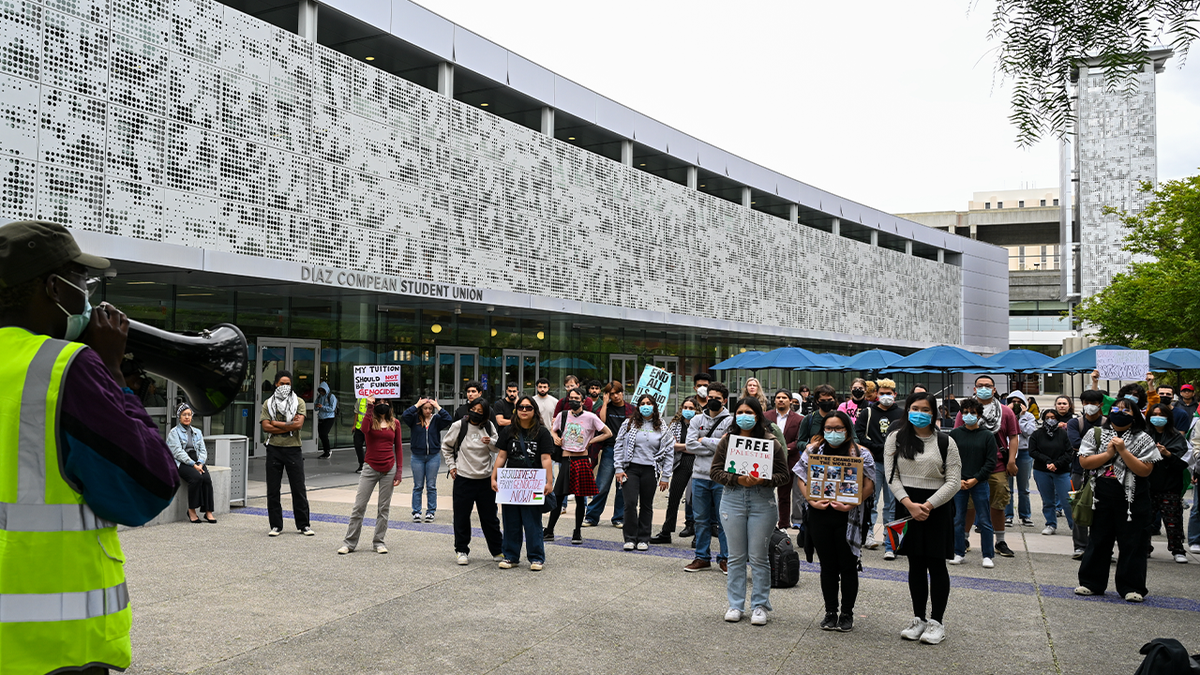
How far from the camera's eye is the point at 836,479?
24.0 feet

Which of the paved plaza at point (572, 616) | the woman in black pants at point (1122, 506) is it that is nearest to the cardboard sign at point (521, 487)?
the paved plaza at point (572, 616)

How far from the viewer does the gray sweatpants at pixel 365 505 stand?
10.1 m

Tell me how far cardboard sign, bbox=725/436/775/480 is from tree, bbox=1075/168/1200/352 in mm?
26258

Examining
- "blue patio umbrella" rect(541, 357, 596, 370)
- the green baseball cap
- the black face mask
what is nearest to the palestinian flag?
the black face mask

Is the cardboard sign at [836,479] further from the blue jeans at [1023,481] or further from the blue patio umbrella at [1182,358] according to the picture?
the blue patio umbrella at [1182,358]

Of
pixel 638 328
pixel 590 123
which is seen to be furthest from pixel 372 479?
pixel 638 328

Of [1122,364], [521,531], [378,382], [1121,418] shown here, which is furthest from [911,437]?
[1122,364]

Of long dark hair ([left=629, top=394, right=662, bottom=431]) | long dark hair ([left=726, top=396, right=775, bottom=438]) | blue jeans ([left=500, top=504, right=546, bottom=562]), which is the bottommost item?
blue jeans ([left=500, top=504, right=546, bottom=562])

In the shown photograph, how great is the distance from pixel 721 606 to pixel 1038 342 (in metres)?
86.4

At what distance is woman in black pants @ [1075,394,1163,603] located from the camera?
8234mm

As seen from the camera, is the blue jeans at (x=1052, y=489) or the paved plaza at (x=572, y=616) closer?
the paved plaza at (x=572, y=616)

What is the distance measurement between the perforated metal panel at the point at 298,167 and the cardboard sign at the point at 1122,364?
557 inches

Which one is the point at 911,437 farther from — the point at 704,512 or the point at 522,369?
the point at 522,369

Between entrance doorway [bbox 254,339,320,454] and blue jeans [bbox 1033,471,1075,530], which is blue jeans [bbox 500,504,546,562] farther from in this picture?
entrance doorway [bbox 254,339,320,454]
